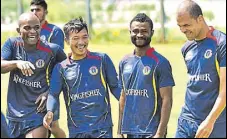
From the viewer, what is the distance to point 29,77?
6.41 m

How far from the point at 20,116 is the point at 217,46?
2.20 metres

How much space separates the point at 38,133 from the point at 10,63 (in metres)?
0.76

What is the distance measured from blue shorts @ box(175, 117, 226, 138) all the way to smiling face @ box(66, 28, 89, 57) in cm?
106

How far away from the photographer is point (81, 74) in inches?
230

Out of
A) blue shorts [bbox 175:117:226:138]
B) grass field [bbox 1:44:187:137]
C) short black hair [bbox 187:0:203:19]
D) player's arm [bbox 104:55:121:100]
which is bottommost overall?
grass field [bbox 1:44:187:137]

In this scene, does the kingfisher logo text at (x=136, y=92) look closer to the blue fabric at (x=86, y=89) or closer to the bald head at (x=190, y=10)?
the blue fabric at (x=86, y=89)

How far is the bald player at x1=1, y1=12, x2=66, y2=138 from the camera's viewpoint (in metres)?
6.43

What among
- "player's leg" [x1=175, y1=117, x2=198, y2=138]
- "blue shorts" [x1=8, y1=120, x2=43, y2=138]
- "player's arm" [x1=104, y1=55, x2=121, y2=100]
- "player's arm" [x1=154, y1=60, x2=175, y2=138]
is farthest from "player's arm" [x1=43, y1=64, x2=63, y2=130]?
"player's leg" [x1=175, y1=117, x2=198, y2=138]

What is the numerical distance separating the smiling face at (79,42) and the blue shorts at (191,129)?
3.48ft

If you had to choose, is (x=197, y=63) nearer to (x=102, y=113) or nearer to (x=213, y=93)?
(x=213, y=93)

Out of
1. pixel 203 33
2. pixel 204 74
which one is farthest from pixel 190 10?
pixel 204 74

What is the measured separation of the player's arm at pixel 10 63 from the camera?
243 inches

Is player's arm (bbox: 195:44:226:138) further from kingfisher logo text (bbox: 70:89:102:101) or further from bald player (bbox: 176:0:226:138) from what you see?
kingfisher logo text (bbox: 70:89:102:101)

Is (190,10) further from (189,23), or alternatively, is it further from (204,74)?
(204,74)
